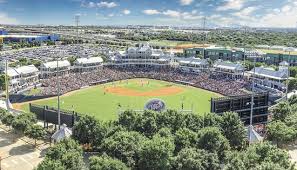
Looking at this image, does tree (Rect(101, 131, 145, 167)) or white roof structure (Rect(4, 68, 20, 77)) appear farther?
white roof structure (Rect(4, 68, 20, 77))

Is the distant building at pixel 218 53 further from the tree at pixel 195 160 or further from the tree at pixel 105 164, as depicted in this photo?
the tree at pixel 105 164

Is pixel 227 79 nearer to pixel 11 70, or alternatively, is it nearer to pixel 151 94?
pixel 151 94

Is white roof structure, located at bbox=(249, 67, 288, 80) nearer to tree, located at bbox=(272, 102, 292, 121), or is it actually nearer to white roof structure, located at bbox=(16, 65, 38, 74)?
tree, located at bbox=(272, 102, 292, 121)

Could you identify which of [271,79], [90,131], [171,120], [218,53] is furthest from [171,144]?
[218,53]

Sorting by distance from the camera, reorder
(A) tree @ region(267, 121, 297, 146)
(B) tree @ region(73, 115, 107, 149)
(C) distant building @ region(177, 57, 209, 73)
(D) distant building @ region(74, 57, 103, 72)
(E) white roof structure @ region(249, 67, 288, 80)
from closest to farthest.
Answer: (B) tree @ region(73, 115, 107, 149)
(A) tree @ region(267, 121, 297, 146)
(E) white roof structure @ region(249, 67, 288, 80)
(D) distant building @ region(74, 57, 103, 72)
(C) distant building @ region(177, 57, 209, 73)

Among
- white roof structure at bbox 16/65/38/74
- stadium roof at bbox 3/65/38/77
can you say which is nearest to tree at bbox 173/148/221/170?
stadium roof at bbox 3/65/38/77

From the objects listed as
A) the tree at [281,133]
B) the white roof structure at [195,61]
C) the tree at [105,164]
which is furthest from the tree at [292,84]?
the tree at [105,164]

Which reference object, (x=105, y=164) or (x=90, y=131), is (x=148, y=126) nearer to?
(x=90, y=131)
